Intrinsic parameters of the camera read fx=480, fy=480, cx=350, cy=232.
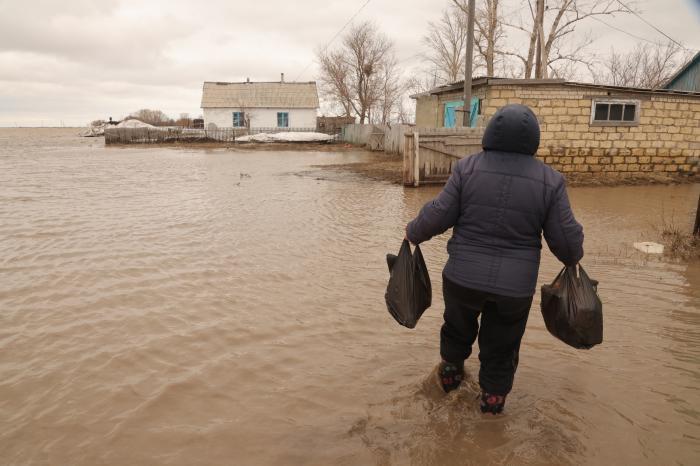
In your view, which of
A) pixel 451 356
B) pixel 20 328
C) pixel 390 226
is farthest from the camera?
pixel 390 226

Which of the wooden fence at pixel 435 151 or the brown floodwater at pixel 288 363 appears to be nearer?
the brown floodwater at pixel 288 363

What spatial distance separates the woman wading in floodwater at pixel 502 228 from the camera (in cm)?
235


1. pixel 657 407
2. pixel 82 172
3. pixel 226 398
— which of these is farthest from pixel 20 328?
pixel 82 172

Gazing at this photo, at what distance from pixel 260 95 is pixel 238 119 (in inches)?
110

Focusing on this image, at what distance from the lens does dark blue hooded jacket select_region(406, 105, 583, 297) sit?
7.70ft

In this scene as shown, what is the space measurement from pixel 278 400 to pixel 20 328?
2.39 m

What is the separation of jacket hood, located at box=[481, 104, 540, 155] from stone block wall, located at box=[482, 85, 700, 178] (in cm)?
1203

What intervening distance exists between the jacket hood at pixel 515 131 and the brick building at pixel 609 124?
11.9m

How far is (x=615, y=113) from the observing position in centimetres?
1399

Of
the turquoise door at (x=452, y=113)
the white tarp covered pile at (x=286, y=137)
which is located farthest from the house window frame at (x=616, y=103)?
the white tarp covered pile at (x=286, y=137)

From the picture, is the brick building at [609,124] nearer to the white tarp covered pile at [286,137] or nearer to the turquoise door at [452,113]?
the turquoise door at [452,113]

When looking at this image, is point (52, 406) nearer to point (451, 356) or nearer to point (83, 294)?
point (83, 294)

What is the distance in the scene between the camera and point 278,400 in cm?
292

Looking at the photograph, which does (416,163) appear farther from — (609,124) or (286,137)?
(286,137)
